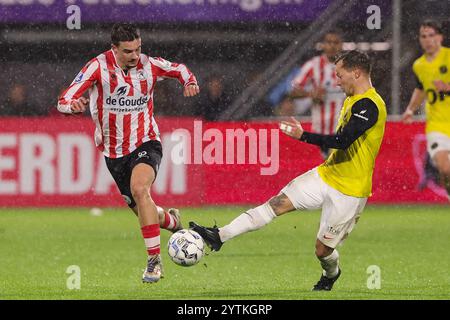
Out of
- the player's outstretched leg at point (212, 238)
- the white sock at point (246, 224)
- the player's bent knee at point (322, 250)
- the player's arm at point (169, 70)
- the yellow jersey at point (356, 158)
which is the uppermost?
the player's arm at point (169, 70)

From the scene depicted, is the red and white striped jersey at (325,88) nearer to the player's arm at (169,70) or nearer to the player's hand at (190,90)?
the player's arm at (169,70)

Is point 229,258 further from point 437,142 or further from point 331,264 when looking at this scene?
point 437,142

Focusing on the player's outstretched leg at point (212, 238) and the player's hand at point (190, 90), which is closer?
the player's outstretched leg at point (212, 238)

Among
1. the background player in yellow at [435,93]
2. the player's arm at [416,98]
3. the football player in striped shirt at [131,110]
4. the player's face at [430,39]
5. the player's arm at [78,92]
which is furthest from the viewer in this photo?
the player's face at [430,39]

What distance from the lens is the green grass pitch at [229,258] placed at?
9484 millimetres

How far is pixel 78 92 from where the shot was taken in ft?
32.5

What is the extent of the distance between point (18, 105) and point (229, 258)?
808 cm

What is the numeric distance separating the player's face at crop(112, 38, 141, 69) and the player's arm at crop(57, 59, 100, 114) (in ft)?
0.71

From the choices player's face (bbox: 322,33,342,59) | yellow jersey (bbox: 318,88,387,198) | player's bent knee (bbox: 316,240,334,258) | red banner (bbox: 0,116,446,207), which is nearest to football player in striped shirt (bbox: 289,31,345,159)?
player's face (bbox: 322,33,342,59)

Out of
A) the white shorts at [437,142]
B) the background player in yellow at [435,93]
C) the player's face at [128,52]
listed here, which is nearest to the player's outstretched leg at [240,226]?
the player's face at [128,52]

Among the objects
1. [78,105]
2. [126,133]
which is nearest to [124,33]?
[78,105]

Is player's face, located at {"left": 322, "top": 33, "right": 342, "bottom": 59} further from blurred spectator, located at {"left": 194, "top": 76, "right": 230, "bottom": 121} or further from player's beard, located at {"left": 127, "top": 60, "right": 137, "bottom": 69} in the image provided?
player's beard, located at {"left": 127, "top": 60, "right": 137, "bottom": 69}

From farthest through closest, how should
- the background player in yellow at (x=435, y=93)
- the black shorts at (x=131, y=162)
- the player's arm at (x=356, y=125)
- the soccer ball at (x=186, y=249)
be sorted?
1. the background player in yellow at (x=435, y=93)
2. the black shorts at (x=131, y=162)
3. the soccer ball at (x=186, y=249)
4. the player's arm at (x=356, y=125)

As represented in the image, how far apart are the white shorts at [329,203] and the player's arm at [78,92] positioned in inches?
61.7
